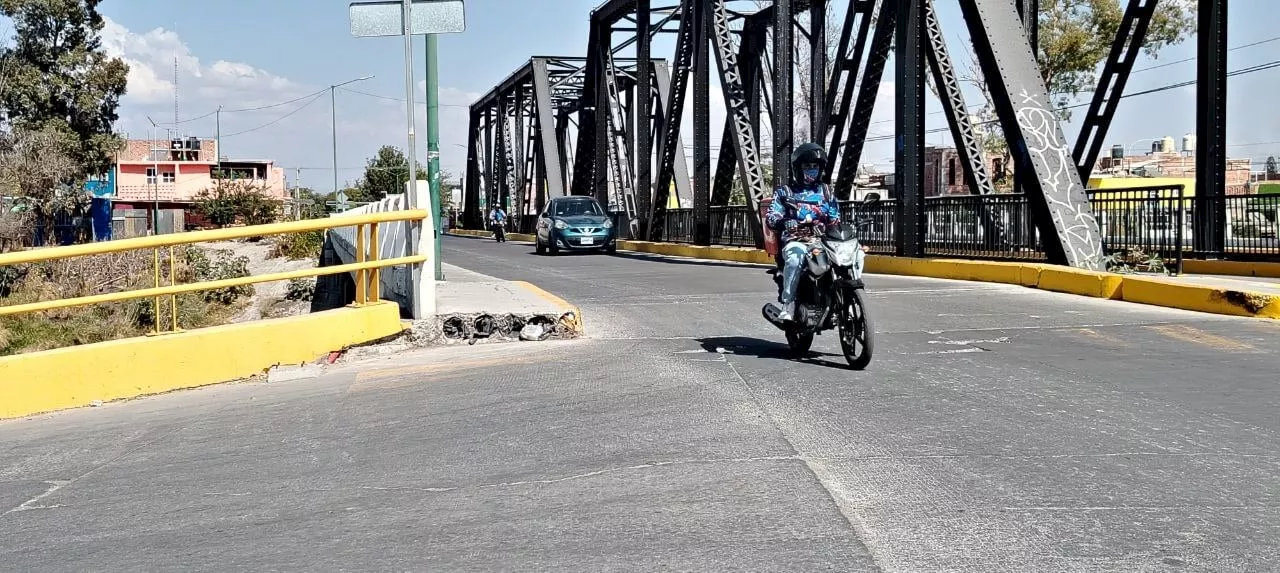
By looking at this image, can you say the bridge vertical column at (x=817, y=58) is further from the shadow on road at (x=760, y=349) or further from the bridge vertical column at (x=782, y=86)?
the shadow on road at (x=760, y=349)

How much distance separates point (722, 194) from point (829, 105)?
5.65 m

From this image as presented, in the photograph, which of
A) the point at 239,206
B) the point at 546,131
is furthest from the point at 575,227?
the point at 239,206

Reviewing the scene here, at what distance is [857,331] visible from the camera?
721 centimetres

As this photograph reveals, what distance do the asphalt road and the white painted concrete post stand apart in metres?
0.91

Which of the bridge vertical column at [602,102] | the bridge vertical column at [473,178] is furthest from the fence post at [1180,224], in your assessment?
the bridge vertical column at [473,178]

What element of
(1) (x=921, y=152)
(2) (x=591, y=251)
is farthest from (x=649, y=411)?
(2) (x=591, y=251)

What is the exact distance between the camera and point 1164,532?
368cm

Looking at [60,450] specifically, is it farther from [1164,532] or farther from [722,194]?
[722,194]

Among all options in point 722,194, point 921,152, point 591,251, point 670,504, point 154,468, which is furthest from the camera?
point 591,251

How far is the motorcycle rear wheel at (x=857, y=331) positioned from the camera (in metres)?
7.06

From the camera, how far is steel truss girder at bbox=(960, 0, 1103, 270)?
13.5 m

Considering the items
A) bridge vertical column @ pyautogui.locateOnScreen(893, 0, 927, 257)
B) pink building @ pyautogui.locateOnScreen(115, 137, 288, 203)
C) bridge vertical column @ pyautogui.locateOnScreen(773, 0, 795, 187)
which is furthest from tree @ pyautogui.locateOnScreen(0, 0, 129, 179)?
pink building @ pyautogui.locateOnScreen(115, 137, 288, 203)

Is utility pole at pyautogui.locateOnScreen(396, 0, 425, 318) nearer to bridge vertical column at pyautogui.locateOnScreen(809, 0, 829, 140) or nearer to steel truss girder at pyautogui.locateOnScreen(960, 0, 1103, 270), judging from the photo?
steel truss girder at pyautogui.locateOnScreen(960, 0, 1103, 270)

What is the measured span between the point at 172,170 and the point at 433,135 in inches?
3874
